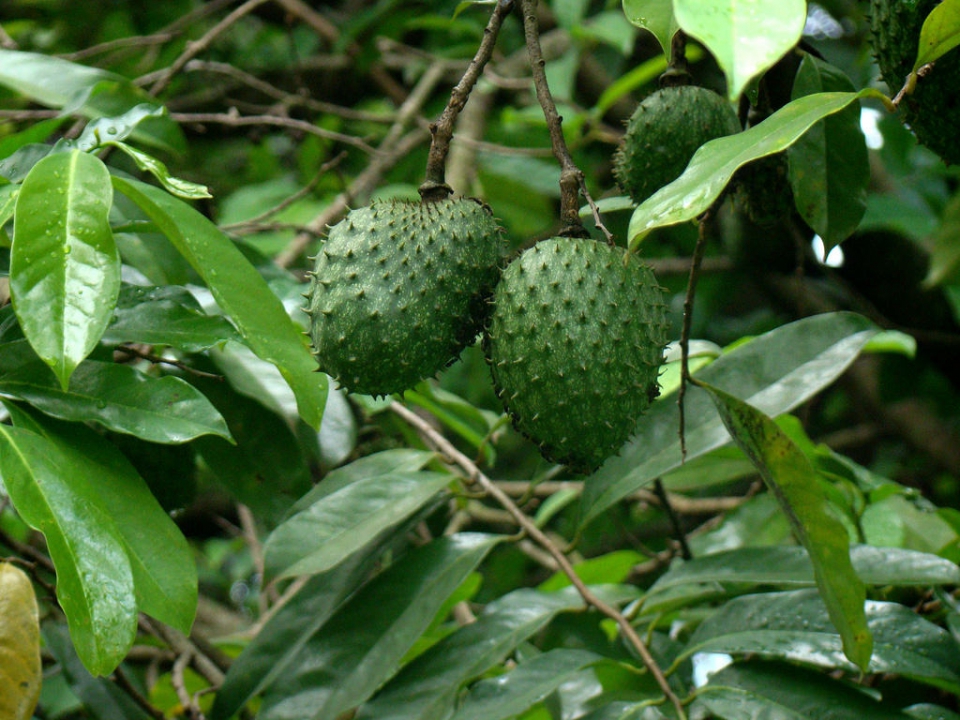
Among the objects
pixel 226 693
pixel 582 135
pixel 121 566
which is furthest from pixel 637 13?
pixel 582 135

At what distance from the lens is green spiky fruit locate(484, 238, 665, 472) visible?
44.9 inches

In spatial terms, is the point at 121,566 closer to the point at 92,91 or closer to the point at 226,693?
the point at 226,693

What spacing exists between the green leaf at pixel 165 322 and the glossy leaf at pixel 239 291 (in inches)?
3.9

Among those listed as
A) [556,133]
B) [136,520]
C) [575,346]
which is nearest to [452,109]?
[556,133]

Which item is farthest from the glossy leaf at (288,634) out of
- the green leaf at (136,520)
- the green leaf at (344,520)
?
the green leaf at (136,520)

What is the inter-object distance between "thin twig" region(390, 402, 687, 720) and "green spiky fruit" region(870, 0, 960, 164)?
819 mm

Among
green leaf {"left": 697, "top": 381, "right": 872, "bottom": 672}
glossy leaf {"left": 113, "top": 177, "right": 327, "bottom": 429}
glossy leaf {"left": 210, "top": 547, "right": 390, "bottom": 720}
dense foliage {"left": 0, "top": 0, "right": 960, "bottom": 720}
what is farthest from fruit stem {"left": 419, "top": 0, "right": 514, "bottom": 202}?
glossy leaf {"left": 210, "top": 547, "right": 390, "bottom": 720}

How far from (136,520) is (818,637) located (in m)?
0.94

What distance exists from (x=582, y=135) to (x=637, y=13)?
2.15m

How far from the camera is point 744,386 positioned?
155 cm

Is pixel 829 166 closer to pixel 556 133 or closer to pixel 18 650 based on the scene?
pixel 556 133

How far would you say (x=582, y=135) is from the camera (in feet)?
10.5

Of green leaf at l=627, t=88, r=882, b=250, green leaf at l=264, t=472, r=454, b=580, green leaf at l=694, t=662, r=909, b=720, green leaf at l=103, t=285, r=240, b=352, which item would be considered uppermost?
green leaf at l=627, t=88, r=882, b=250

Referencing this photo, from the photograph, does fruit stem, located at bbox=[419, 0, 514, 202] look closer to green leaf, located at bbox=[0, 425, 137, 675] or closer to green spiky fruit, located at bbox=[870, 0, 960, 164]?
green spiky fruit, located at bbox=[870, 0, 960, 164]
